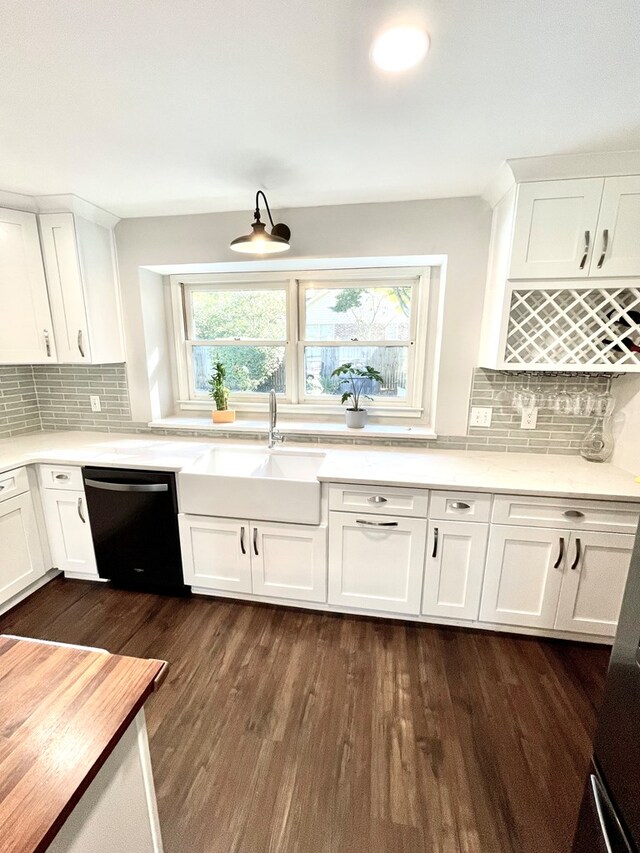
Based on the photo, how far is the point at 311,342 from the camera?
2.67m

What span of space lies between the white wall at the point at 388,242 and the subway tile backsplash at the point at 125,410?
145 mm

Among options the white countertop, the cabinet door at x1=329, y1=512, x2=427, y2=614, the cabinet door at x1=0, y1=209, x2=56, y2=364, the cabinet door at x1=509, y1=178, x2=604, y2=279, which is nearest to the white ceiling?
the cabinet door at x1=509, y1=178, x2=604, y2=279

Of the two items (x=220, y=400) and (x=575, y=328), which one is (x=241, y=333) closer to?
Answer: (x=220, y=400)

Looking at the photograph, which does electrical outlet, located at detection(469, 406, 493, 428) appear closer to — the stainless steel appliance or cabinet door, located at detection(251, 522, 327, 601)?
cabinet door, located at detection(251, 522, 327, 601)

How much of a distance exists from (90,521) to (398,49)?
2609 millimetres

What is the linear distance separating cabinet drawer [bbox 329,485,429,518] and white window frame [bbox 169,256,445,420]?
33.9 inches

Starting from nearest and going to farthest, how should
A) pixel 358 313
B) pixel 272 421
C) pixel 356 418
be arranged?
pixel 272 421 < pixel 356 418 < pixel 358 313

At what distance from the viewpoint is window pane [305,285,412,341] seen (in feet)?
8.34

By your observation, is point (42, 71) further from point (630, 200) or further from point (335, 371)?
point (630, 200)

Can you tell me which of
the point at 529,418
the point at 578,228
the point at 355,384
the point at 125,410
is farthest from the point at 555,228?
the point at 125,410

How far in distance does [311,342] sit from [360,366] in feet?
1.32

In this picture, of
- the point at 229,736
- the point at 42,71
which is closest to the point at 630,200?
the point at 42,71

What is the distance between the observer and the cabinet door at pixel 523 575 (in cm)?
179

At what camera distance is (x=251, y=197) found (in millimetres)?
2105
